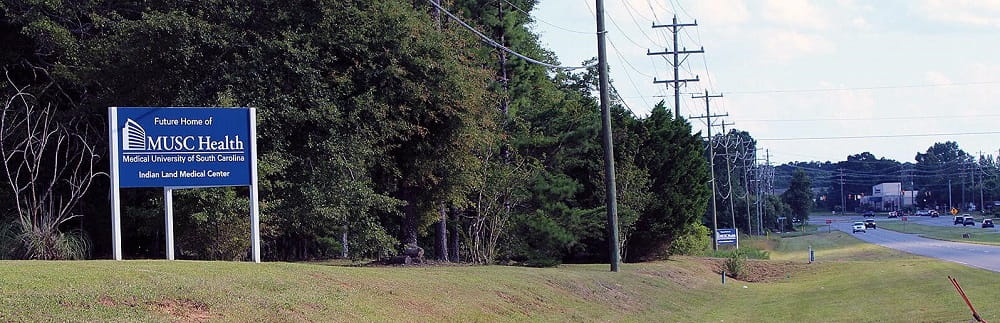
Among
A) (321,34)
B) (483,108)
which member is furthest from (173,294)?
(483,108)

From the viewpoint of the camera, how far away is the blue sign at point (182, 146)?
15.6 metres

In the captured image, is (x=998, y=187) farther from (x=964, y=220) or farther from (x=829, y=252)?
(x=829, y=252)

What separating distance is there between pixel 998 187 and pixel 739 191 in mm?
62318

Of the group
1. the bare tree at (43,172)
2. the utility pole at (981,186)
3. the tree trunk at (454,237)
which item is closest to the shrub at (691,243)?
the tree trunk at (454,237)

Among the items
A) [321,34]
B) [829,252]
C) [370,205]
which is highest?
[321,34]

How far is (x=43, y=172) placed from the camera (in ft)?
80.6

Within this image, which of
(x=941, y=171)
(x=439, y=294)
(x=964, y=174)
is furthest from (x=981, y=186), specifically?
(x=439, y=294)

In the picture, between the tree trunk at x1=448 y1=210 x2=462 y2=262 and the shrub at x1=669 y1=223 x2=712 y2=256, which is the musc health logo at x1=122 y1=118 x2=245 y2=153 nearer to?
the tree trunk at x1=448 y1=210 x2=462 y2=262

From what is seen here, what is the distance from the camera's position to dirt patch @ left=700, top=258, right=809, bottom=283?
42.4m

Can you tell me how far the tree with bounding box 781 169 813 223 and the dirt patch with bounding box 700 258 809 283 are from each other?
9285cm

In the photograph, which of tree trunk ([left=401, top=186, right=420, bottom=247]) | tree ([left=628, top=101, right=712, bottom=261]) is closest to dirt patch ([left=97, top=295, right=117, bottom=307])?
tree trunk ([left=401, top=186, right=420, bottom=247])

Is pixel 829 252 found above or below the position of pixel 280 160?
below

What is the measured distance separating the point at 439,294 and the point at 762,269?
104ft

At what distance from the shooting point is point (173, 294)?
11.9 metres
